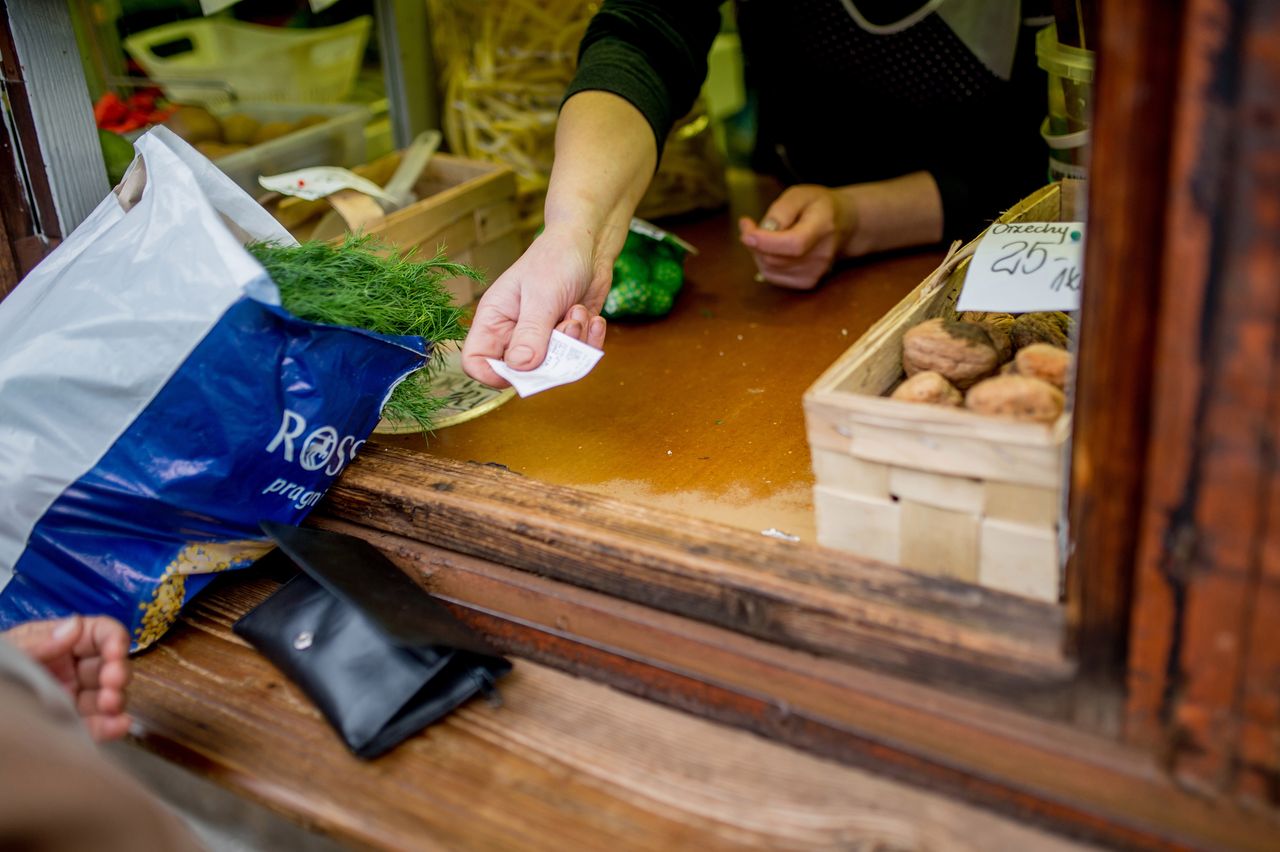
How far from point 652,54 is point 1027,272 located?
0.83 meters

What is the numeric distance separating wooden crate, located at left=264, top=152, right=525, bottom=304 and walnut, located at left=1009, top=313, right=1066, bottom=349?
2.74 ft

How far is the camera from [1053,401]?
810 millimetres

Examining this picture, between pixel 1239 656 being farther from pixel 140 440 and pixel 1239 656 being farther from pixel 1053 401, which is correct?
pixel 140 440

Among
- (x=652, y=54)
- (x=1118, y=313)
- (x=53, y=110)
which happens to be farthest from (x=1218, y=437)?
(x=53, y=110)

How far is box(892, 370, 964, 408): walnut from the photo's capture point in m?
0.86

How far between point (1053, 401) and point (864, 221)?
931mm

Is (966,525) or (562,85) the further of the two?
(562,85)

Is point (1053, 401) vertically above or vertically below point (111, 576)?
above

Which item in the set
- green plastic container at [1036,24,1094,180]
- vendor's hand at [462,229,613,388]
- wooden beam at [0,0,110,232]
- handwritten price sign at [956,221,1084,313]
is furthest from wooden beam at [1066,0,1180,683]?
wooden beam at [0,0,110,232]

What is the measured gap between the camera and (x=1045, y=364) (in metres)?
0.87

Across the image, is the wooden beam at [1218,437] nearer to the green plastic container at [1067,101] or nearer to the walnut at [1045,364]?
the walnut at [1045,364]

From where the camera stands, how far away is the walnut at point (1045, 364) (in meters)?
0.87

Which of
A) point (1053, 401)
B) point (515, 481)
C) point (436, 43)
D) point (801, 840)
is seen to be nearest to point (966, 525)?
point (1053, 401)

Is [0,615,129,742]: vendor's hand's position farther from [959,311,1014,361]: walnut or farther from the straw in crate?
the straw in crate
